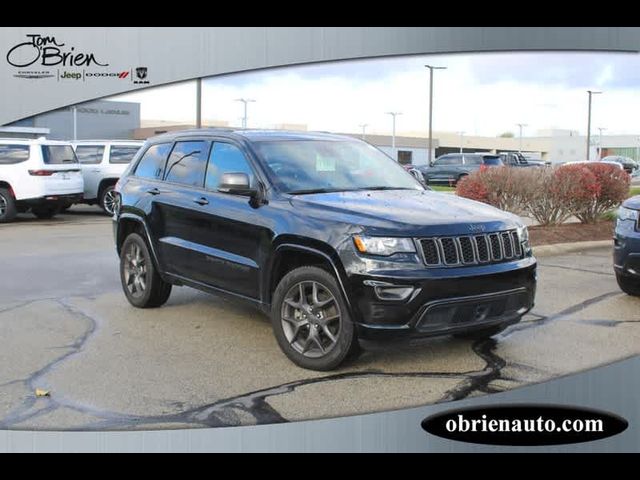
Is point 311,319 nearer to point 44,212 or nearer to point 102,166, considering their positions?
point 102,166

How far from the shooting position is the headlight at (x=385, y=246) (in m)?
4.79

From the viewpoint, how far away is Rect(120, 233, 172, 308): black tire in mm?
7023

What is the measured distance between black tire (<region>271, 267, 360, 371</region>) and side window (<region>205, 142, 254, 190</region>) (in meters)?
1.21

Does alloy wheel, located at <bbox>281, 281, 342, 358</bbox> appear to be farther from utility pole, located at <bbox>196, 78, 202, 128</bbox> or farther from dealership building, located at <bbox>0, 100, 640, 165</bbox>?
dealership building, located at <bbox>0, 100, 640, 165</bbox>

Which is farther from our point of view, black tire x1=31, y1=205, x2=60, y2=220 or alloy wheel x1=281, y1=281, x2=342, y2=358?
black tire x1=31, y1=205, x2=60, y2=220

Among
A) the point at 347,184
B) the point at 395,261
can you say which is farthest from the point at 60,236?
the point at 395,261

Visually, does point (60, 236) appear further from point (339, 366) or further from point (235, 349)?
point (339, 366)

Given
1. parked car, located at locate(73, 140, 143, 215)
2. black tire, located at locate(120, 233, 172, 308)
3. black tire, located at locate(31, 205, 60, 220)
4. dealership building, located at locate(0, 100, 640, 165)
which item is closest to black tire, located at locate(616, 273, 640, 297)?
black tire, located at locate(120, 233, 172, 308)

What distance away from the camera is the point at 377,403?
4625mm

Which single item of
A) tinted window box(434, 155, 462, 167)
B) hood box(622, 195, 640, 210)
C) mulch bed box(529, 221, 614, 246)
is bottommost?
mulch bed box(529, 221, 614, 246)

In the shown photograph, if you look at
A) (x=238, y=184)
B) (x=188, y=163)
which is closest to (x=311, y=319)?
(x=238, y=184)

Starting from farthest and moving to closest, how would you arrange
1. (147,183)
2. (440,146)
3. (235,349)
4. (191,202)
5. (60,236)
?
(440,146) → (60,236) → (147,183) → (191,202) → (235,349)

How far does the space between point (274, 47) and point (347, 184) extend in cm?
899

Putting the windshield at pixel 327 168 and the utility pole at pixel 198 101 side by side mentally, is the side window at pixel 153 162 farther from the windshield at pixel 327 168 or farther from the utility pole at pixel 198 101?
the utility pole at pixel 198 101
